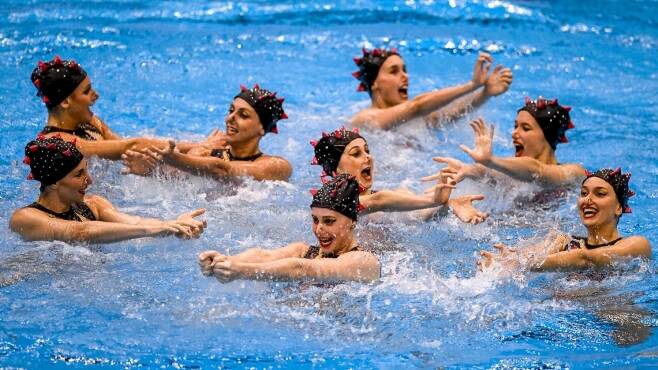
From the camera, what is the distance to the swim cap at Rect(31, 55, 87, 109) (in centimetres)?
739

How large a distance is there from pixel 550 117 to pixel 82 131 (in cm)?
340

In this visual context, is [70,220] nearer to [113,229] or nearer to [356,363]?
[113,229]

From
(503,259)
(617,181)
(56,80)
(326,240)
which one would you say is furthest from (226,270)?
(56,80)

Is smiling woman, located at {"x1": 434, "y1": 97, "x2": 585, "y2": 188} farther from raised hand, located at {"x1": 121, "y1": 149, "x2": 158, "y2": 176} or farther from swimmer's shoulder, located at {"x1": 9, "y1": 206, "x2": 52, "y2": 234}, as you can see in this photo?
swimmer's shoulder, located at {"x1": 9, "y1": 206, "x2": 52, "y2": 234}

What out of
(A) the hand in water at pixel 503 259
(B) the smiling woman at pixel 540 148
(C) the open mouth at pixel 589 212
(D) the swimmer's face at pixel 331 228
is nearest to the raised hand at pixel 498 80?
(B) the smiling woman at pixel 540 148

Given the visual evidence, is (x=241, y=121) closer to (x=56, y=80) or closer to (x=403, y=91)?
(x=56, y=80)

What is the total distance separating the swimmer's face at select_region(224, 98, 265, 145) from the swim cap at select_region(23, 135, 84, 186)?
5.28ft

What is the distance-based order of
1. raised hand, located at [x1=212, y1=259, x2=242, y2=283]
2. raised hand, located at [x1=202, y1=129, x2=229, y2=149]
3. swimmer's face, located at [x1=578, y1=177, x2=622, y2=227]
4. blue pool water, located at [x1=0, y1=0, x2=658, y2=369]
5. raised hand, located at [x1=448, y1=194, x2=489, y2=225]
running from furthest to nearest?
raised hand, located at [x1=202, y1=129, x2=229, y2=149]
raised hand, located at [x1=448, y1=194, x2=489, y2=225]
swimmer's face, located at [x1=578, y1=177, x2=622, y2=227]
blue pool water, located at [x1=0, y1=0, x2=658, y2=369]
raised hand, located at [x1=212, y1=259, x2=242, y2=283]

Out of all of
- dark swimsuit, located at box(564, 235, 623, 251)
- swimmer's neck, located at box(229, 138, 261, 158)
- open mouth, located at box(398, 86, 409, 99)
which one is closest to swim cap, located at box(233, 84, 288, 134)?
swimmer's neck, located at box(229, 138, 261, 158)

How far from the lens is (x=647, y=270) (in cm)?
631

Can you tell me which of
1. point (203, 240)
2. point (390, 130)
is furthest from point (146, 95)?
point (203, 240)

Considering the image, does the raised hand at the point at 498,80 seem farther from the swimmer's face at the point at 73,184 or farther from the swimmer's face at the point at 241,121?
the swimmer's face at the point at 73,184

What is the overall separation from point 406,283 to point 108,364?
5.92 ft

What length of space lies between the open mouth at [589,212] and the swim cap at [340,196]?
1439 millimetres
